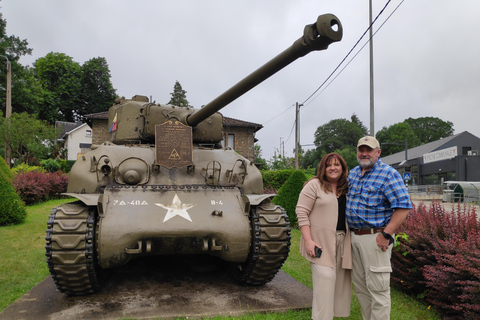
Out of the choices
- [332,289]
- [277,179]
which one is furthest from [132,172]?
[277,179]

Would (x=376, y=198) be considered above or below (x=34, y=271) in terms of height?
above

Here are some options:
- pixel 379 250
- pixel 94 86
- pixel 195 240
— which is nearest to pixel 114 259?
pixel 195 240

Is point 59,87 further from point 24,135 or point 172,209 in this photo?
point 172,209

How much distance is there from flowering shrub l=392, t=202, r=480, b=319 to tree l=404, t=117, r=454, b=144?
7807 cm

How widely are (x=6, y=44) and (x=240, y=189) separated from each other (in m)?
34.6

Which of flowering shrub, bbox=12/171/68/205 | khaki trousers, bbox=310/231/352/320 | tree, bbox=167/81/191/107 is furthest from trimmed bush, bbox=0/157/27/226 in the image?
tree, bbox=167/81/191/107

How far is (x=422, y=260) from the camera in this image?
5.16 metres

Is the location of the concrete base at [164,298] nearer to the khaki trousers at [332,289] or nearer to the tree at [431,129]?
the khaki trousers at [332,289]

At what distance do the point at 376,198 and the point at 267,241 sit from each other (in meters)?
1.64

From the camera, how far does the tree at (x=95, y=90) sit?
176 ft

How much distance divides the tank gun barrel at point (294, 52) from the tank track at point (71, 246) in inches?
86.4

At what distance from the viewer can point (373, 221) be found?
3.61 meters

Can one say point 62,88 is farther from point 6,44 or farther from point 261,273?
point 261,273

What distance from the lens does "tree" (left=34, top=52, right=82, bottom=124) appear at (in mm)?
51750
